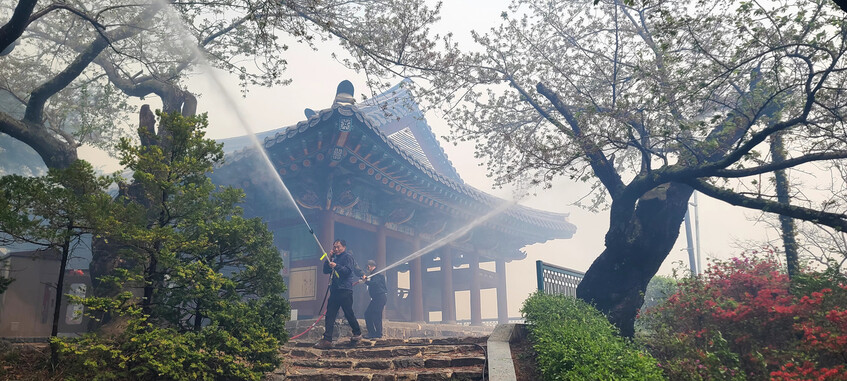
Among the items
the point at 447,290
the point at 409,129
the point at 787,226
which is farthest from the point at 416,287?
the point at 787,226

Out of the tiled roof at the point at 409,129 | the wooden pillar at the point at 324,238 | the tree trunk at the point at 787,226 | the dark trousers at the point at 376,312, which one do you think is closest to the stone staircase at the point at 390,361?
the dark trousers at the point at 376,312

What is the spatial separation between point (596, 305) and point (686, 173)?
9.45 ft

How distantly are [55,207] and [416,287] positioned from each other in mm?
12947

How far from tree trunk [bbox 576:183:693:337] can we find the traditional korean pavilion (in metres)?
4.55

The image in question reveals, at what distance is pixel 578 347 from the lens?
621cm

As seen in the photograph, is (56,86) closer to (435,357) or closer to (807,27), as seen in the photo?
(435,357)

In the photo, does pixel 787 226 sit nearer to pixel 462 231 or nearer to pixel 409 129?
pixel 462 231

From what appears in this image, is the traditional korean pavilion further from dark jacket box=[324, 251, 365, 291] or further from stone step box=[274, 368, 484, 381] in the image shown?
stone step box=[274, 368, 484, 381]

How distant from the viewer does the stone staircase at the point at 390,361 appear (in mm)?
7195

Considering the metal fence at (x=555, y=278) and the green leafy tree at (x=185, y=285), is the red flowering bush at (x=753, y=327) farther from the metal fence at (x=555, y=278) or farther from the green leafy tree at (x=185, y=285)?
the green leafy tree at (x=185, y=285)

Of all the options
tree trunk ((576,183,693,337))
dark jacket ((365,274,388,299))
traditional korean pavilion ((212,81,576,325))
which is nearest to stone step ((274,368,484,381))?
tree trunk ((576,183,693,337))

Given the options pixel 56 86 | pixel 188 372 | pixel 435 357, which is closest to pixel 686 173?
pixel 435 357

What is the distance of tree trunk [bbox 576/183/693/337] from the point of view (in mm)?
9328

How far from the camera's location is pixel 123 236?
16.9ft
